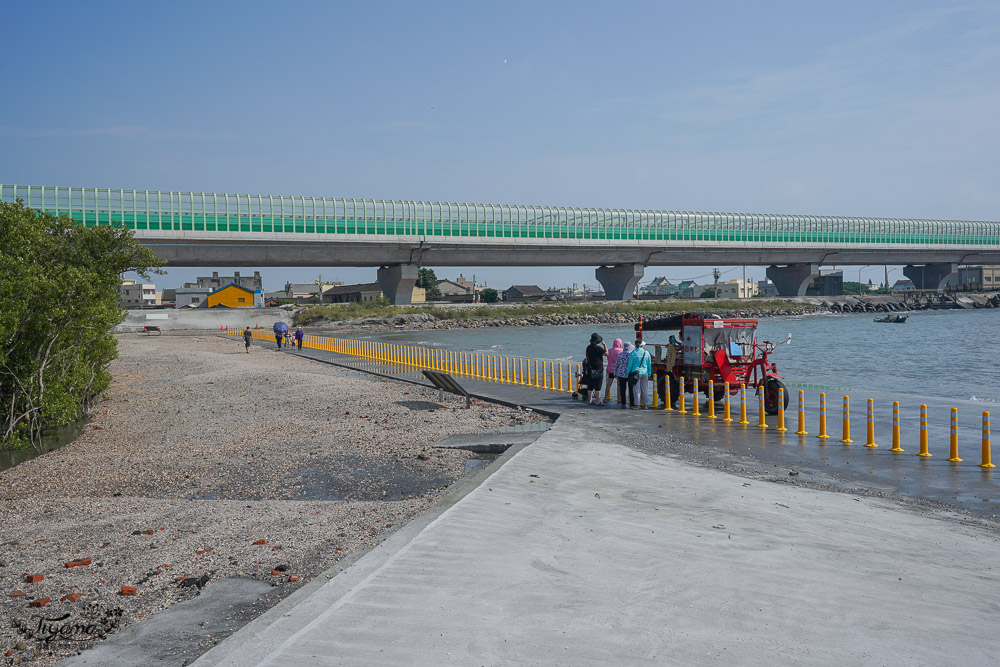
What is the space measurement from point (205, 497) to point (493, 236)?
8149 centimetres

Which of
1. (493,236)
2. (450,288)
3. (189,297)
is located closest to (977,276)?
(450,288)

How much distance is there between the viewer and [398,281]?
9106 cm

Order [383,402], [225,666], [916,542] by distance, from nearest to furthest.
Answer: [225,666] < [916,542] < [383,402]

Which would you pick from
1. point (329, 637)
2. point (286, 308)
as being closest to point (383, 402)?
point (329, 637)

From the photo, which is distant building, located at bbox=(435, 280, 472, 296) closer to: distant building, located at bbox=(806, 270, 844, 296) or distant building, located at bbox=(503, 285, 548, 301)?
distant building, located at bbox=(503, 285, 548, 301)

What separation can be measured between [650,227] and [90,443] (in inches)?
3470


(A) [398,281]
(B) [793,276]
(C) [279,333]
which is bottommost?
(C) [279,333]

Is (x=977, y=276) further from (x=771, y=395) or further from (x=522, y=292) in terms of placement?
(x=771, y=395)

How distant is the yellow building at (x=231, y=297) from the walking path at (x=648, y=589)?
101 m

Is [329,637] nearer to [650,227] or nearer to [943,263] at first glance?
[650,227]

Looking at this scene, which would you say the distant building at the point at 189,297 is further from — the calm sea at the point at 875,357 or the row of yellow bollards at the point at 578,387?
the row of yellow bollards at the point at 578,387

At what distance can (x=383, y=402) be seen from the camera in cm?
2064

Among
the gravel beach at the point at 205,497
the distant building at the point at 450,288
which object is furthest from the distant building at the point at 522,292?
the gravel beach at the point at 205,497

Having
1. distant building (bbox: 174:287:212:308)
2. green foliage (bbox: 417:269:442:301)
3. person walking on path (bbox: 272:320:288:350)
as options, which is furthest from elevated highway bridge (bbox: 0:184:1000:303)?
green foliage (bbox: 417:269:442:301)
